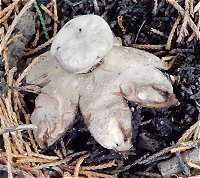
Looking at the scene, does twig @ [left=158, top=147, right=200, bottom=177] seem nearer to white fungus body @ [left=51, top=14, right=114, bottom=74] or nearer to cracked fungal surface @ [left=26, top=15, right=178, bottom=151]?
cracked fungal surface @ [left=26, top=15, right=178, bottom=151]

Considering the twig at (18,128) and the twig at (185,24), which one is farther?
the twig at (185,24)

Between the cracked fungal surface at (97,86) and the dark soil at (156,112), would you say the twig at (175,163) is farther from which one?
the cracked fungal surface at (97,86)

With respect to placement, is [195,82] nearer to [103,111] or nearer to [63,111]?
[103,111]

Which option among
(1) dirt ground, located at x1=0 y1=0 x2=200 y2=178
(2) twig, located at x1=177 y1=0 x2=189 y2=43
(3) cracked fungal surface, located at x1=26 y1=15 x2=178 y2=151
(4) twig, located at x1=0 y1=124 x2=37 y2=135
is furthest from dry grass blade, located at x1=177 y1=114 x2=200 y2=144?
(4) twig, located at x1=0 y1=124 x2=37 y2=135

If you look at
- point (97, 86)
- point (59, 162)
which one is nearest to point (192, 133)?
point (97, 86)

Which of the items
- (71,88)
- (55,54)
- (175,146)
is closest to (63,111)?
(71,88)

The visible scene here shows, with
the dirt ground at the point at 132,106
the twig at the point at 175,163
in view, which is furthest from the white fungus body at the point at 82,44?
the twig at the point at 175,163
